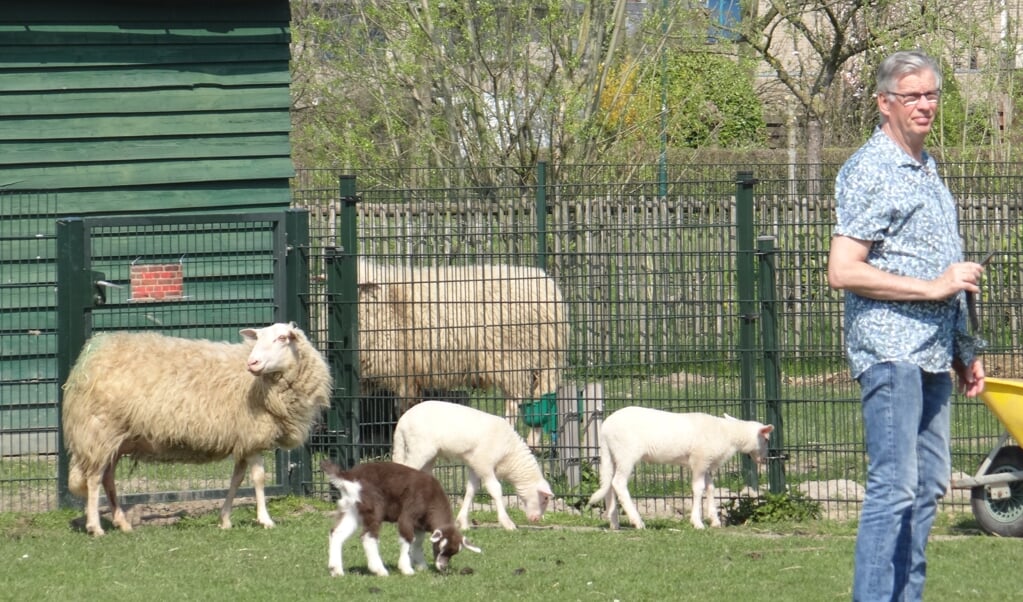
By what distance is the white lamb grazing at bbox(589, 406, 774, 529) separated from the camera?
883 centimetres

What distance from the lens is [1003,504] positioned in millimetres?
8516

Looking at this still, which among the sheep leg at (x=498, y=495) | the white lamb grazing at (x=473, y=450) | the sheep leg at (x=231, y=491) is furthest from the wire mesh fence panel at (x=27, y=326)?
the sheep leg at (x=498, y=495)

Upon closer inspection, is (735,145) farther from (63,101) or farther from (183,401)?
(183,401)

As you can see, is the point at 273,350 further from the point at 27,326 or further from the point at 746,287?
the point at 27,326

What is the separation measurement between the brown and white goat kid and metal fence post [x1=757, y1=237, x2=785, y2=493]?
3.01 meters

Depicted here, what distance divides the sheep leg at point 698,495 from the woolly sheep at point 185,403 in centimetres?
255

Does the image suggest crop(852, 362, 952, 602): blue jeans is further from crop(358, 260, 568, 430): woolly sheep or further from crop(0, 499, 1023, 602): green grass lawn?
crop(358, 260, 568, 430): woolly sheep

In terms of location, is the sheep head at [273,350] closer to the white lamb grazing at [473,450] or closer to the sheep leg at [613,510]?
the white lamb grazing at [473,450]

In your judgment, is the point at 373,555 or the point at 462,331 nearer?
the point at 373,555

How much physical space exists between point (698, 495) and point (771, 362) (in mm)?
1114

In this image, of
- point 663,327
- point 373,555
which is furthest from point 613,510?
point 373,555

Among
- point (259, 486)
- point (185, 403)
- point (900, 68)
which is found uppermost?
point (900, 68)

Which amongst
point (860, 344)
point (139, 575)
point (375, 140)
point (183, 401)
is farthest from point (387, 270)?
point (375, 140)

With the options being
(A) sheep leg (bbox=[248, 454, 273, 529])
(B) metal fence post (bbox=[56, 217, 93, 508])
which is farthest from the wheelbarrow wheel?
(B) metal fence post (bbox=[56, 217, 93, 508])
